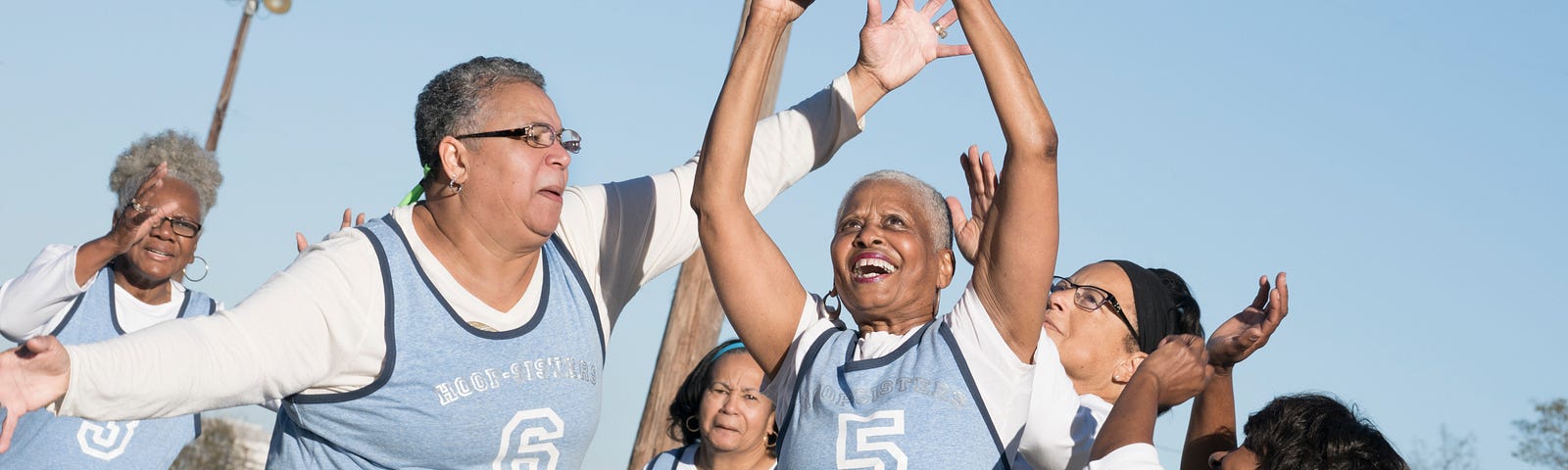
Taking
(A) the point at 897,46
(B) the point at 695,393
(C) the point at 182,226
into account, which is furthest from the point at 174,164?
(A) the point at 897,46

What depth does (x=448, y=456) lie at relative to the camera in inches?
150

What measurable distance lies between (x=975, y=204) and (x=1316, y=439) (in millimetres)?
1092

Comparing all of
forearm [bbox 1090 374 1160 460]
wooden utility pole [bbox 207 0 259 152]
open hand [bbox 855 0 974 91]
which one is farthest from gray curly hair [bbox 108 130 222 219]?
wooden utility pole [bbox 207 0 259 152]

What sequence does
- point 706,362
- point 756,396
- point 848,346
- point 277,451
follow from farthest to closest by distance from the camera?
point 706,362
point 756,396
point 277,451
point 848,346

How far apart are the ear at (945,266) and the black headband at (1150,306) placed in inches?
32.8

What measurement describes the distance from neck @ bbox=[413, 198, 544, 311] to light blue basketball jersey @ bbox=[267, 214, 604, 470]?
3.8 inches

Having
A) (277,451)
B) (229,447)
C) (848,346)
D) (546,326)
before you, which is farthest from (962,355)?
(229,447)

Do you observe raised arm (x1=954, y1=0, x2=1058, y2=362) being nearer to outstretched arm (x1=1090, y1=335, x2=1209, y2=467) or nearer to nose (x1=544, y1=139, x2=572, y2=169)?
outstretched arm (x1=1090, y1=335, x2=1209, y2=467)

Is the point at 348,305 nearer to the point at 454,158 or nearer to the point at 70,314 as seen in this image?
the point at 454,158

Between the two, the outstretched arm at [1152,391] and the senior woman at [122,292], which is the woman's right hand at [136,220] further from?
the outstretched arm at [1152,391]

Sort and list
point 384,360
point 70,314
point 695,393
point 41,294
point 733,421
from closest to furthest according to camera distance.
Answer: point 384,360 < point 41,294 < point 70,314 < point 733,421 < point 695,393

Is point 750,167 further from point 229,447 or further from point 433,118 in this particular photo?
point 229,447

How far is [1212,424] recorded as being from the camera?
4.46 metres

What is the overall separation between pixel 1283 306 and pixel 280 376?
2697 mm
